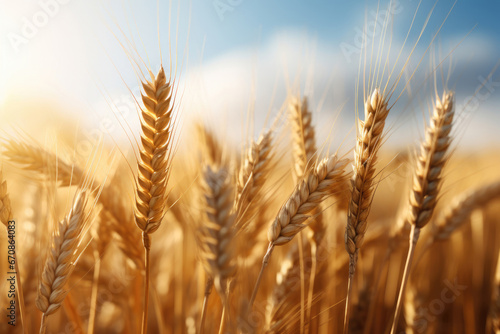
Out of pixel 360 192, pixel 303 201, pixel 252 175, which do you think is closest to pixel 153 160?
pixel 252 175

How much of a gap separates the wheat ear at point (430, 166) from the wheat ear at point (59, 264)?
1.08 meters

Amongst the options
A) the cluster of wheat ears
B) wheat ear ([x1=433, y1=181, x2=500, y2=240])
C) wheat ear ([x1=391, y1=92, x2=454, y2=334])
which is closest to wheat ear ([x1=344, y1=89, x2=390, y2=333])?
the cluster of wheat ears

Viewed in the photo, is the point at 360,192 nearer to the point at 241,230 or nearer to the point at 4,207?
the point at 241,230

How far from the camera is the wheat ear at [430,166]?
1.10 m

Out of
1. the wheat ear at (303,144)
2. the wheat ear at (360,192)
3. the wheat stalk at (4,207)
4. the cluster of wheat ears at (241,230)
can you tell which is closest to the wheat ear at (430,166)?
the cluster of wheat ears at (241,230)

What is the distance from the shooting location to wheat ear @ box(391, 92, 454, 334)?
1.10 m

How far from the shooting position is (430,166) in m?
1.16

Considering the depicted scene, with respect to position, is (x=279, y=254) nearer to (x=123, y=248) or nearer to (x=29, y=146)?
(x=123, y=248)

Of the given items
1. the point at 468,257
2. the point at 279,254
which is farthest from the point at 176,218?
the point at 468,257

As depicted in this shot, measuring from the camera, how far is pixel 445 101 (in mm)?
1215

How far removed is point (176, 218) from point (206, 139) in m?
0.49

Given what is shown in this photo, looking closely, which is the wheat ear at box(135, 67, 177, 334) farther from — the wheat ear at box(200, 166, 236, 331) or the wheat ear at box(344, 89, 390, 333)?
the wheat ear at box(344, 89, 390, 333)

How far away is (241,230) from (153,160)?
1.21 feet

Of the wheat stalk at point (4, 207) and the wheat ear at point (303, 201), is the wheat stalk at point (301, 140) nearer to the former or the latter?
the wheat ear at point (303, 201)
